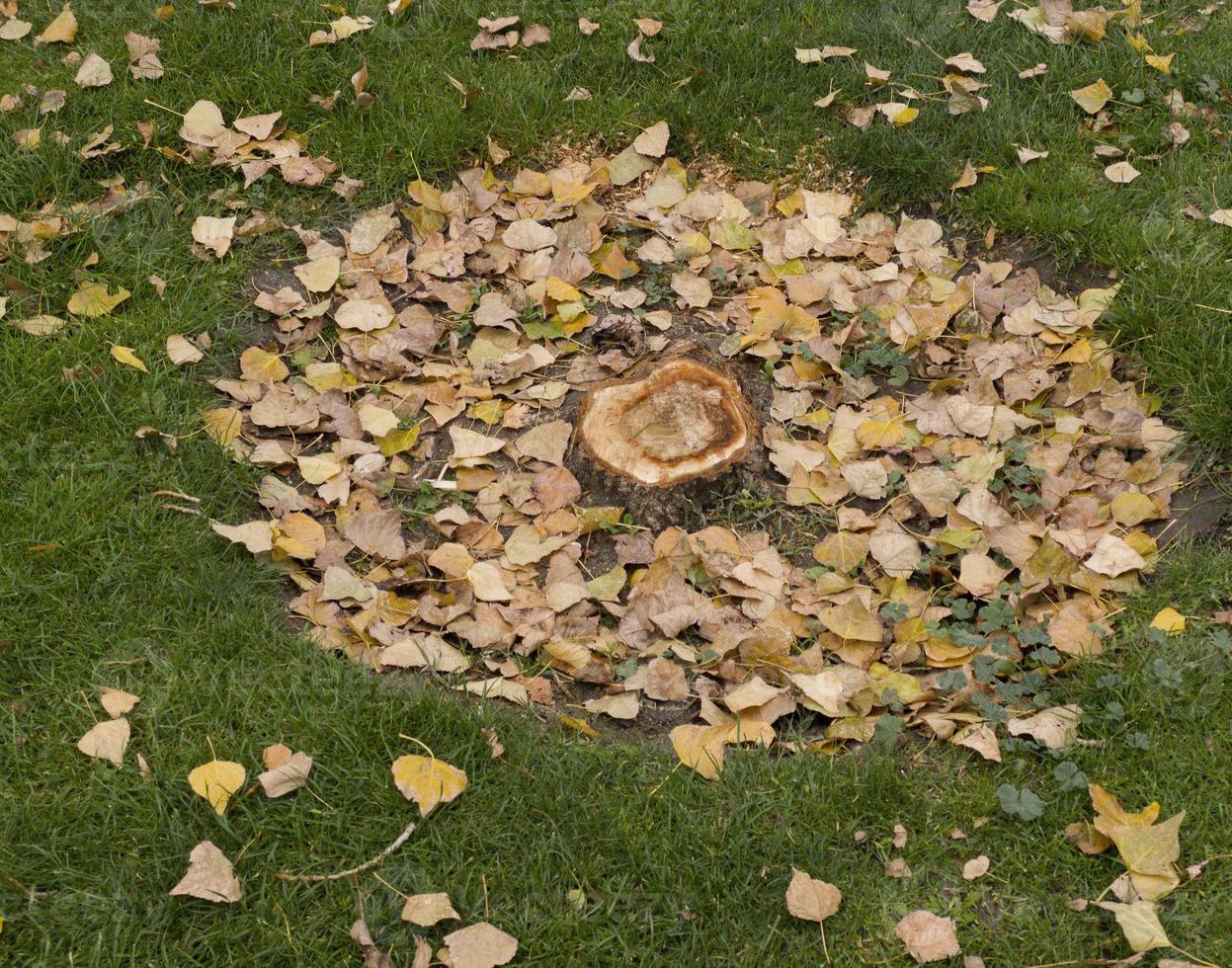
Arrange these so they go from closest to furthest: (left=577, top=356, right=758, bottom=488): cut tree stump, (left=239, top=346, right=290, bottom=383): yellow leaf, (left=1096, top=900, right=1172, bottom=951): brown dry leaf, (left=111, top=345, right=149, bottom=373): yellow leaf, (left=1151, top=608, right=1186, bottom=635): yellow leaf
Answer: (left=1096, top=900, right=1172, bottom=951): brown dry leaf
(left=1151, top=608, right=1186, bottom=635): yellow leaf
(left=577, top=356, right=758, bottom=488): cut tree stump
(left=111, top=345, right=149, bottom=373): yellow leaf
(left=239, top=346, right=290, bottom=383): yellow leaf

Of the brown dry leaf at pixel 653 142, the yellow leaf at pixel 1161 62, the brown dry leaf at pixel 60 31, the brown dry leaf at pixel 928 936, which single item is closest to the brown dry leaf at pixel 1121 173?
the yellow leaf at pixel 1161 62

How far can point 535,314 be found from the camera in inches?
147

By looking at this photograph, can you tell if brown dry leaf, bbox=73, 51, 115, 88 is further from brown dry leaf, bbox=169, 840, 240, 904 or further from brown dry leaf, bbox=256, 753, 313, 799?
brown dry leaf, bbox=169, 840, 240, 904

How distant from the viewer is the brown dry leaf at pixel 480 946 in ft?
7.47

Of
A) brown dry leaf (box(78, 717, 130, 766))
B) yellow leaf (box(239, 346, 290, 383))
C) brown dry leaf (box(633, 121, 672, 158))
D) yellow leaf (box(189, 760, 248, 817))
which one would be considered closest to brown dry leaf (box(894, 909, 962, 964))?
yellow leaf (box(189, 760, 248, 817))

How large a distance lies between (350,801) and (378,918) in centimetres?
28

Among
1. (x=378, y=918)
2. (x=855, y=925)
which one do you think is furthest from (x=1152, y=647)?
(x=378, y=918)

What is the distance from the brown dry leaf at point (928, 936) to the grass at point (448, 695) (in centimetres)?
4

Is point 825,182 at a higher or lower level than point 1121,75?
lower

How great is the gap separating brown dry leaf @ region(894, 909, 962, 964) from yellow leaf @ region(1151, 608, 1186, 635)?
0.91 metres

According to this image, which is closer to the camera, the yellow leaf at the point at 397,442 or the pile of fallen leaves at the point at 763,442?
the pile of fallen leaves at the point at 763,442

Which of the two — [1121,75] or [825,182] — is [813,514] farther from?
[1121,75]

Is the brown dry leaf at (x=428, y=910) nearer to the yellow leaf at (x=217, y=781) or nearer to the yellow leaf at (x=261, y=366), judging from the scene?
the yellow leaf at (x=217, y=781)

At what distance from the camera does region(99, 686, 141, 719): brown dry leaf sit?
8.65 feet
